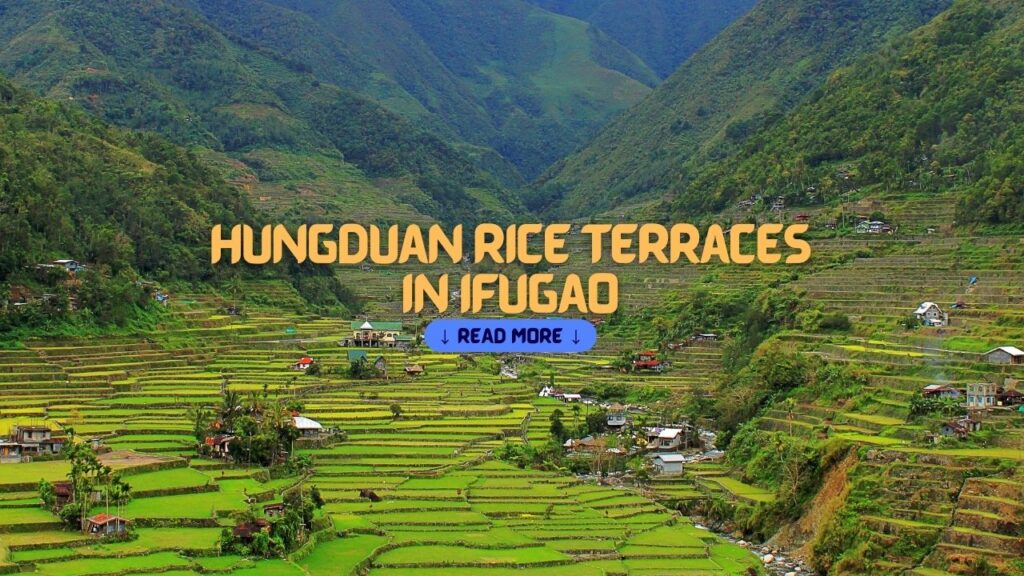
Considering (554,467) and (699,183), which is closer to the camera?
(554,467)

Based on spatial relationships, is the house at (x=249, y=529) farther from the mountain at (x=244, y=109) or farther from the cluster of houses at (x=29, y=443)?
the mountain at (x=244, y=109)

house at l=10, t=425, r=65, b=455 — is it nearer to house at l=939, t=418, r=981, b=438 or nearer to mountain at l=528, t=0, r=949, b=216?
house at l=939, t=418, r=981, b=438

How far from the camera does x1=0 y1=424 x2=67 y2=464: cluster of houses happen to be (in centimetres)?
3606

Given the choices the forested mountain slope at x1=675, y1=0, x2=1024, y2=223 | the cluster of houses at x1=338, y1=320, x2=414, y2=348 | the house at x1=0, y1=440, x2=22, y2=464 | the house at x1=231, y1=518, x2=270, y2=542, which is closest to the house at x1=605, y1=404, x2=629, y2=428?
the cluster of houses at x1=338, y1=320, x2=414, y2=348

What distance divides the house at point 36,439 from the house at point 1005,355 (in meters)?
24.0

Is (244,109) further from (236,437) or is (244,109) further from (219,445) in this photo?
(236,437)

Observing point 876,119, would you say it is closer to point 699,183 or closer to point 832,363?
point 699,183

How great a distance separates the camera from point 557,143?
167m

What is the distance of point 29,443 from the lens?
119 ft

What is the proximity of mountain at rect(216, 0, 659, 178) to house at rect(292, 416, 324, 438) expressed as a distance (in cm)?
10853

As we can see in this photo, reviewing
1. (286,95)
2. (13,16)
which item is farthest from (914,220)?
(13,16)

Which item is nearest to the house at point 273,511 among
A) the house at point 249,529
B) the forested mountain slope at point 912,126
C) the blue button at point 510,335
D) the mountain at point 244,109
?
the house at point 249,529

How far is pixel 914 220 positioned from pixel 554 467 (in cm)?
2563

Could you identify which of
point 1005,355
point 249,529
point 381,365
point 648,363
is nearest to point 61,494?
point 249,529
